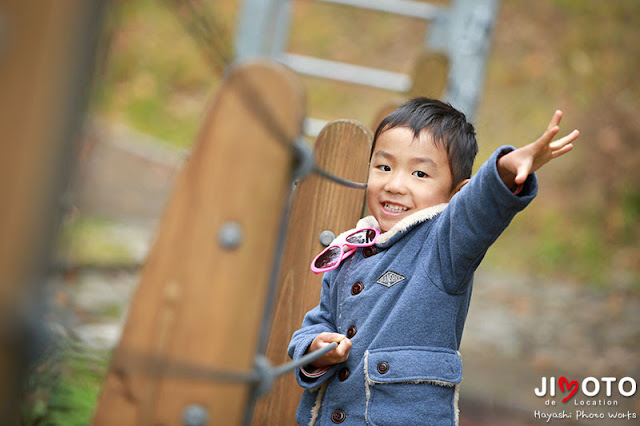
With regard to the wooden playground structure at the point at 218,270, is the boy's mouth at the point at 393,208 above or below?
above

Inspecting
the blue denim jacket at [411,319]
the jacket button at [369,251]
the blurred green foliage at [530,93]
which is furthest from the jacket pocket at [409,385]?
the blurred green foliage at [530,93]

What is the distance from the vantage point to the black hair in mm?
1459

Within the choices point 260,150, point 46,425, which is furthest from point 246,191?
point 46,425

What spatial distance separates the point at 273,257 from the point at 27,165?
1.17 feet

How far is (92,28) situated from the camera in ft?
2.22

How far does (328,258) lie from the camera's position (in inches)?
59.9

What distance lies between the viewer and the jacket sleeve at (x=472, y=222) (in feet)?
3.86

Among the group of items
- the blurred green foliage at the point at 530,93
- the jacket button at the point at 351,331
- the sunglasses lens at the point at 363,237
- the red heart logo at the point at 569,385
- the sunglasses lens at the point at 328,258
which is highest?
the blurred green foliage at the point at 530,93

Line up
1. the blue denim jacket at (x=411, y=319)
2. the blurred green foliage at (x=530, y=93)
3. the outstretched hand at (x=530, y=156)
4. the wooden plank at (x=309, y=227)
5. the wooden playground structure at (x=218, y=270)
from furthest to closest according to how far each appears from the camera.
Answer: the blurred green foliage at (x=530, y=93)
the wooden plank at (x=309, y=227)
the blue denim jacket at (x=411, y=319)
the outstretched hand at (x=530, y=156)
the wooden playground structure at (x=218, y=270)

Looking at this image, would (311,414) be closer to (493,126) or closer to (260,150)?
(260,150)

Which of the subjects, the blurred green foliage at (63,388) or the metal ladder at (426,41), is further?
the metal ladder at (426,41)

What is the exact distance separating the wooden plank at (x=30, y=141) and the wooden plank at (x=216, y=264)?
223 mm

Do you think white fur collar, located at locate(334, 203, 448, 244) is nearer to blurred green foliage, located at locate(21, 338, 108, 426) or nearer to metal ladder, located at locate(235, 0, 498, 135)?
blurred green foliage, located at locate(21, 338, 108, 426)

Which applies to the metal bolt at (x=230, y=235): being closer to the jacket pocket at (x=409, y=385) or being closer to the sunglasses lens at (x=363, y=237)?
the jacket pocket at (x=409, y=385)
